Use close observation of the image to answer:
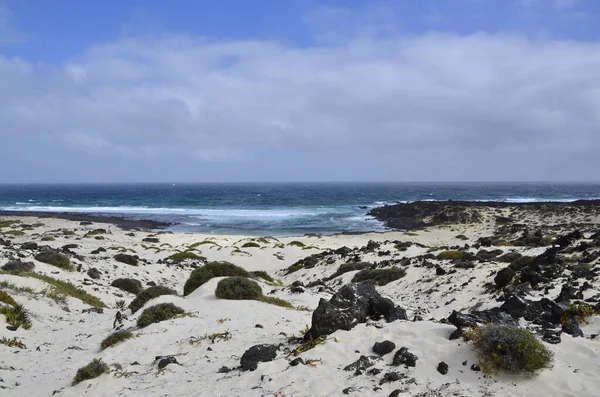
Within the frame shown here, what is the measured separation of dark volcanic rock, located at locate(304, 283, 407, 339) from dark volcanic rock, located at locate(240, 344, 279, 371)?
33.0 inches

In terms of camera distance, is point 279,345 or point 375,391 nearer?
point 375,391

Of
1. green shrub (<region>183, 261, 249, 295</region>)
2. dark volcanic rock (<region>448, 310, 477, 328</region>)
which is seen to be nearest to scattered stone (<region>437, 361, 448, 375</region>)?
dark volcanic rock (<region>448, 310, 477, 328</region>)

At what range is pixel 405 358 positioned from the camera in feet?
21.9

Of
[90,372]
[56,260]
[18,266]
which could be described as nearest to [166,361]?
[90,372]

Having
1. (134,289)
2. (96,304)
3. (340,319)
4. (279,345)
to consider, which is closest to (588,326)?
(340,319)

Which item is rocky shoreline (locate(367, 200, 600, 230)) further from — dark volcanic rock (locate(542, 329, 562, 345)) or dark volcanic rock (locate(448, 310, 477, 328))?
dark volcanic rock (locate(542, 329, 562, 345))

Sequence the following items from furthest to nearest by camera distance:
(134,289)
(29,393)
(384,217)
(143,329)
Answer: (384,217) → (134,289) → (143,329) → (29,393)

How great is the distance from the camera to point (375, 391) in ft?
19.7

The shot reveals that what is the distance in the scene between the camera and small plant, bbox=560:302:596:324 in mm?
8007

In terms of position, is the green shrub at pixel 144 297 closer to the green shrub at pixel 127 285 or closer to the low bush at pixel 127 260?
the green shrub at pixel 127 285

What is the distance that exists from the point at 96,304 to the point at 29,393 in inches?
335

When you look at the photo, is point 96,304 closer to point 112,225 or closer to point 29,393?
point 29,393

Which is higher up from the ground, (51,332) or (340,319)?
(340,319)

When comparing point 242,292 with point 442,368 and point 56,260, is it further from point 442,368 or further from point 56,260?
point 56,260
